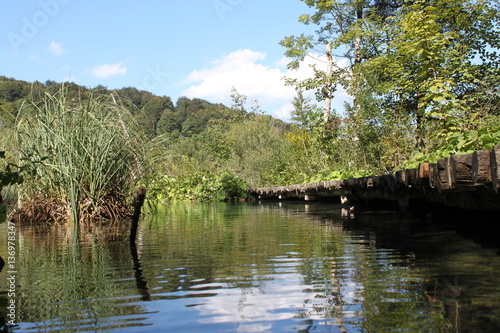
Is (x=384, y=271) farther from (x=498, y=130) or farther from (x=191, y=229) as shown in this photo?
(x=191, y=229)

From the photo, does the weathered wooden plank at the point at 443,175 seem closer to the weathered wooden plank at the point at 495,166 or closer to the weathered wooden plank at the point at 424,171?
the weathered wooden plank at the point at 424,171

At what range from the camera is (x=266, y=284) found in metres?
2.76

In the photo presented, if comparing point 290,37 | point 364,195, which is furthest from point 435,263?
point 290,37

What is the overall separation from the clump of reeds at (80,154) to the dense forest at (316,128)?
17mm

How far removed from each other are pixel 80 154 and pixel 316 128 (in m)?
10.3

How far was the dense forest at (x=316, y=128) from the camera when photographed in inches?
283

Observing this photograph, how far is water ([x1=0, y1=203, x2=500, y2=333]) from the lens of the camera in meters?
2.04

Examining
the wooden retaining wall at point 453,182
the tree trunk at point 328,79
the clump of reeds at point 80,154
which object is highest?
the tree trunk at point 328,79

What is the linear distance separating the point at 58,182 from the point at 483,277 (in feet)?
20.9

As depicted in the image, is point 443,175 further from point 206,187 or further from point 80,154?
point 206,187

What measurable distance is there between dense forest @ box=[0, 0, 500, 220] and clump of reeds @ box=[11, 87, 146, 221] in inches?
0.7

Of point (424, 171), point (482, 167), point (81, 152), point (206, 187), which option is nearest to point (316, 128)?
point (206, 187)

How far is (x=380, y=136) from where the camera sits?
38.0 ft

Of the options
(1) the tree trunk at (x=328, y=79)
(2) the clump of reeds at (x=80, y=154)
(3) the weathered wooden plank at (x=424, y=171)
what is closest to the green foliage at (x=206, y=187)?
(1) the tree trunk at (x=328, y=79)
